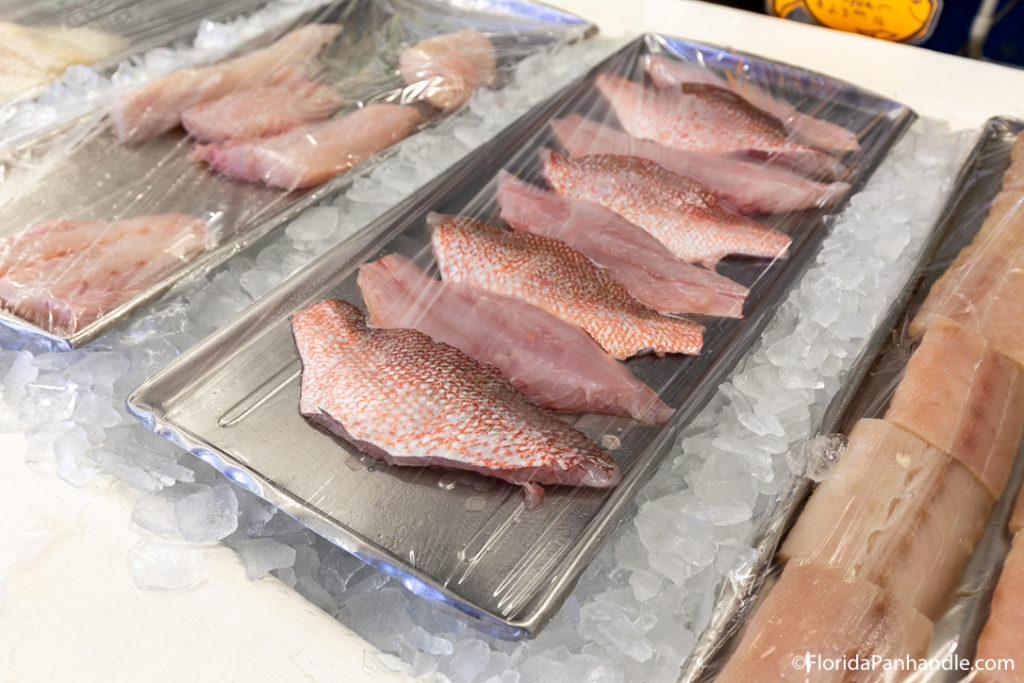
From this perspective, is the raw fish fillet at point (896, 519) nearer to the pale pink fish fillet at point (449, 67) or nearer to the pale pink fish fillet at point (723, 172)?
the pale pink fish fillet at point (723, 172)

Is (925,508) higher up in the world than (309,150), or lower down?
lower down

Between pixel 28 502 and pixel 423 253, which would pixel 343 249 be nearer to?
pixel 423 253

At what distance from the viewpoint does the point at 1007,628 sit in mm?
847

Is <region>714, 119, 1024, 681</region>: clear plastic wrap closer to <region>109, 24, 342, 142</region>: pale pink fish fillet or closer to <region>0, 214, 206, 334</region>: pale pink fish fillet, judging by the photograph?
<region>0, 214, 206, 334</region>: pale pink fish fillet

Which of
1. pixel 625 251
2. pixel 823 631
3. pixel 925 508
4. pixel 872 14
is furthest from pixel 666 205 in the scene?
pixel 872 14

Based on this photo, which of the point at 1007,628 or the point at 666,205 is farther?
the point at 666,205

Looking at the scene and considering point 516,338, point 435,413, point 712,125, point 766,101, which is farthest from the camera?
point 766,101

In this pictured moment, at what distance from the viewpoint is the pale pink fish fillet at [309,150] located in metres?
1.63

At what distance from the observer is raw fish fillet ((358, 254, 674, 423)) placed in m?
1.16

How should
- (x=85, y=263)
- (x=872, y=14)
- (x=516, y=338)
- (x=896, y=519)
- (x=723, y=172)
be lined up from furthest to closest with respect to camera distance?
(x=872, y=14) < (x=723, y=172) < (x=85, y=263) < (x=516, y=338) < (x=896, y=519)

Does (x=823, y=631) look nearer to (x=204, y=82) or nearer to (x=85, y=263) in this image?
(x=85, y=263)

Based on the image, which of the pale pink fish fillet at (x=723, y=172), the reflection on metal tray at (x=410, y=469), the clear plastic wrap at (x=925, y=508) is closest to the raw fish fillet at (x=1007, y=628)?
the clear plastic wrap at (x=925, y=508)

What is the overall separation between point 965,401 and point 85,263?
4.79 ft

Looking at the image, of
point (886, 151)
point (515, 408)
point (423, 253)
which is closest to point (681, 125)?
point (886, 151)
